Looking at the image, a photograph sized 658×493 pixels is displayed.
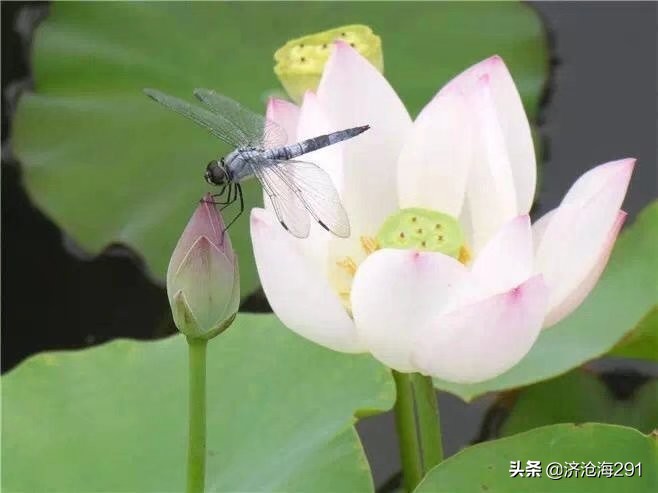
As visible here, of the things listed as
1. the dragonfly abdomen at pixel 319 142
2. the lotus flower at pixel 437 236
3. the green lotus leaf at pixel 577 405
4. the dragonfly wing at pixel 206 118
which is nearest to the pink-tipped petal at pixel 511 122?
the lotus flower at pixel 437 236

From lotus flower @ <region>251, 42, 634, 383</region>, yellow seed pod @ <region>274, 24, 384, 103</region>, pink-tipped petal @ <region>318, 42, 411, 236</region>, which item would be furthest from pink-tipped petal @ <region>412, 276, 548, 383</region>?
yellow seed pod @ <region>274, 24, 384, 103</region>

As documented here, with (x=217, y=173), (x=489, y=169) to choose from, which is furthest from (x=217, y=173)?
(x=489, y=169)

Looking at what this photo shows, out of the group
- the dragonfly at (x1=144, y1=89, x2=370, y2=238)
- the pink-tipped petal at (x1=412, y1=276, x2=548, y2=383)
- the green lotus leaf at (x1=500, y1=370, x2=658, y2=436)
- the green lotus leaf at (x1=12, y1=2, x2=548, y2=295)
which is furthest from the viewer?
the green lotus leaf at (x1=12, y1=2, x2=548, y2=295)

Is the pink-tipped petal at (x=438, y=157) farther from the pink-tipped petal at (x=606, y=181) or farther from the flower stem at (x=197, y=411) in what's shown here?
the flower stem at (x=197, y=411)

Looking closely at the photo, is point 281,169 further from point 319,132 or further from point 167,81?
point 167,81

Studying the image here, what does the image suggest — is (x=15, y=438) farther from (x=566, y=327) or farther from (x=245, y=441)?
(x=566, y=327)

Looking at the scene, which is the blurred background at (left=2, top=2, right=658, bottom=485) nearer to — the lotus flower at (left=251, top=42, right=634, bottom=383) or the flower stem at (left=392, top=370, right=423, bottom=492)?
the flower stem at (left=392, top=370, right=423, bottom=492)
